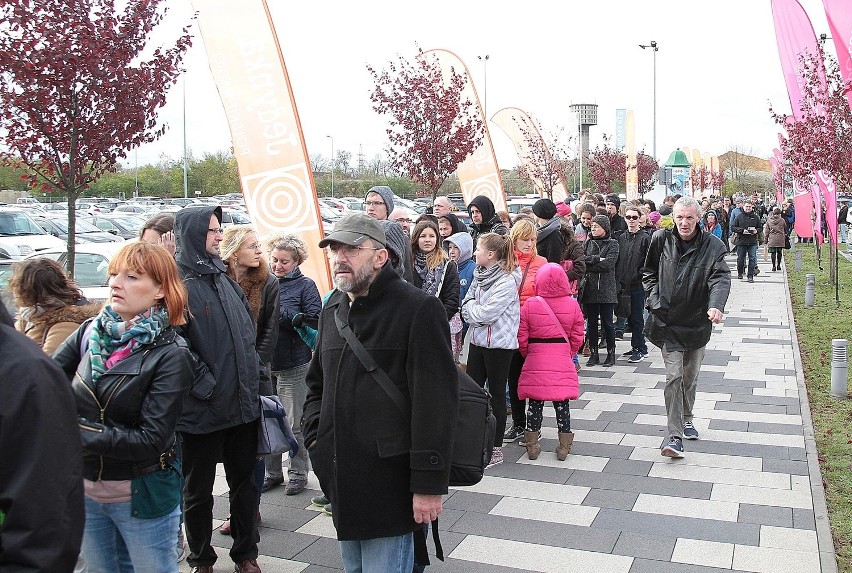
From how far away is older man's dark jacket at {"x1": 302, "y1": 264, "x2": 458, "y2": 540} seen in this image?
3041 mm

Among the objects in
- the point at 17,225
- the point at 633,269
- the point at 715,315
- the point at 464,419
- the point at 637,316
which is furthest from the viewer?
the point at 17,225

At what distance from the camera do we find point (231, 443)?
14.7ft

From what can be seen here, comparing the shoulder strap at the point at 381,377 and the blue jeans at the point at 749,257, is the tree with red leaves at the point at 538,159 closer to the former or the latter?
the blue jeans at the point at 749,257

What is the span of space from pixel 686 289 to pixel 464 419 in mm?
3913

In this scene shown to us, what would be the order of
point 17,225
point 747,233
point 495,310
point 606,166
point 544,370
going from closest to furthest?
point 495,310, point 544,370, point 747,233, point 17,225, point 606,166

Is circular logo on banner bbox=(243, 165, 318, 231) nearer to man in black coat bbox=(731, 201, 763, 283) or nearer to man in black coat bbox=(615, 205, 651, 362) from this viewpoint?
man in black coat bbox=(615, 205, 651, 362)

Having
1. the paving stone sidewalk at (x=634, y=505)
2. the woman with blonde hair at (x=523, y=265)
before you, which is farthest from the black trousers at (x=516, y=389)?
the paving stone sidewalk at (x=634, y=505)

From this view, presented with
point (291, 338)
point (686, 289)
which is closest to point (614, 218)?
point (686, 289)

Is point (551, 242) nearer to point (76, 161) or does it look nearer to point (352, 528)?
point (76, 161)

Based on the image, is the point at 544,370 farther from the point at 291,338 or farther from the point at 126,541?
the point at 126,541

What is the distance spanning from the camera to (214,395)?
4219mm

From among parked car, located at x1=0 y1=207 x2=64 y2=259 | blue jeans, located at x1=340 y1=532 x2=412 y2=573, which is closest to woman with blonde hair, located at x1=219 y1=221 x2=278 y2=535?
blue jeans, located at x1=340 y1=532 x2=412 y2=573

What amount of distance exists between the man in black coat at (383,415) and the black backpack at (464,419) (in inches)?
1.0

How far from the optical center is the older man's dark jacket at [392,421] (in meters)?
3.04
